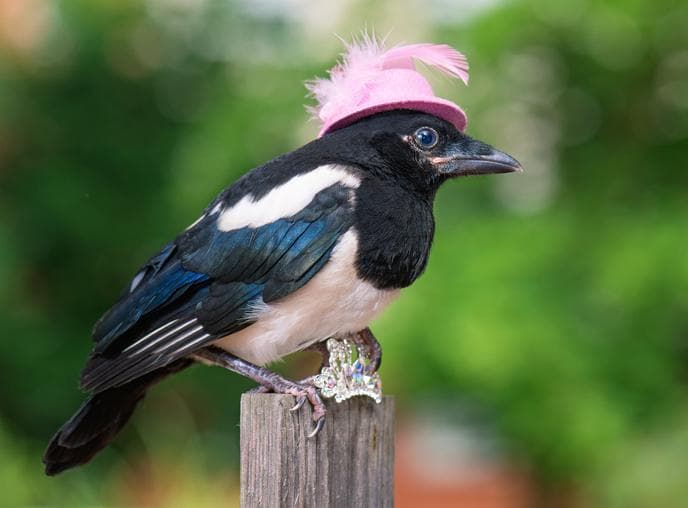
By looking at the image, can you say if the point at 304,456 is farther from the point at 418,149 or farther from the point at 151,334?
the point at 418,149

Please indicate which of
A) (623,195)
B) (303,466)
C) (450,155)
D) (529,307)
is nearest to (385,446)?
(303,466)

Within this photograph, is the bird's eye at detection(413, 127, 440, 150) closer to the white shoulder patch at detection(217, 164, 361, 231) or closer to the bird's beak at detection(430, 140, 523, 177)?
the bird's beak at detection(430, 140, 523, 177)

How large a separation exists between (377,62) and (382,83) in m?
0.05

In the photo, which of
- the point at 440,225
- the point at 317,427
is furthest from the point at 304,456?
the point at 440,225

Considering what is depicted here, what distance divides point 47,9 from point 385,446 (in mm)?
5221

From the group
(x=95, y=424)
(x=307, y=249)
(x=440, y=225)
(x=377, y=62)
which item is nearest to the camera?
(x=307, y=249)

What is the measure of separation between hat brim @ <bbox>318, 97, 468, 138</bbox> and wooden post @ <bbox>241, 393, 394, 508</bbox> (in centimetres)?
58

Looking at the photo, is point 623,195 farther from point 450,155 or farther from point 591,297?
point 450,155

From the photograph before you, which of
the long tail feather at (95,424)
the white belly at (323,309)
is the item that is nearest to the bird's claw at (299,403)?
the white belly at (323,309)

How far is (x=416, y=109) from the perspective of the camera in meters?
2.07

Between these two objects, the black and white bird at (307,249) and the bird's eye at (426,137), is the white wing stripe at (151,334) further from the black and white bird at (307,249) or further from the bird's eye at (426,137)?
the bird's eye at (426,137)

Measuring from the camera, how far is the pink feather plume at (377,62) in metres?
2.01

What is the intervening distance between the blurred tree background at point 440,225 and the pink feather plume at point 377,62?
186cm

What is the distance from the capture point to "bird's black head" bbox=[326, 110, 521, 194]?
203cm
